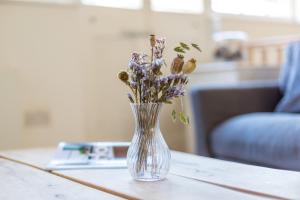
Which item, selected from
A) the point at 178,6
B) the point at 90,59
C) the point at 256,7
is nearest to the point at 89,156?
the point at 90,59

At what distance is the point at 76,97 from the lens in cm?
288

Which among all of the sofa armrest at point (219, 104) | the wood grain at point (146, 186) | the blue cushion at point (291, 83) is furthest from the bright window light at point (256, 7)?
the wood grain at point (146, 186)

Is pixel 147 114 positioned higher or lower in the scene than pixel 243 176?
higher

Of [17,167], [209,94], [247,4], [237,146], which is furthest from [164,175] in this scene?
[247,4]

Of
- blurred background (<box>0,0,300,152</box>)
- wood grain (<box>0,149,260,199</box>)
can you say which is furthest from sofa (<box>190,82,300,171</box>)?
wood grain (<box>0,149,260,199</box>)

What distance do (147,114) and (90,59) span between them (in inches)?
78.2

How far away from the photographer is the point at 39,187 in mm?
1010

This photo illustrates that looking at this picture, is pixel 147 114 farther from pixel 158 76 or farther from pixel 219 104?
pixel 219 104

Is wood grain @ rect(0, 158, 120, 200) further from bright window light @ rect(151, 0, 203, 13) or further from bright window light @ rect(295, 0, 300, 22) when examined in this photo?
bright window light @ rect(295, 0, 300, 22)

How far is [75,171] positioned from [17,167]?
0.19 m

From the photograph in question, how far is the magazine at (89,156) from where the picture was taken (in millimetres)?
1253

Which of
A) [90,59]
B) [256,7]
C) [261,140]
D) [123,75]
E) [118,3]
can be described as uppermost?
[256,7]

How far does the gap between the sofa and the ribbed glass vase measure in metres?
0.91

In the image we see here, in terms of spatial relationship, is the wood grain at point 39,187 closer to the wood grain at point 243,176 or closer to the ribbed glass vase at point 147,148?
the ribbed glass vase at point 147,148
